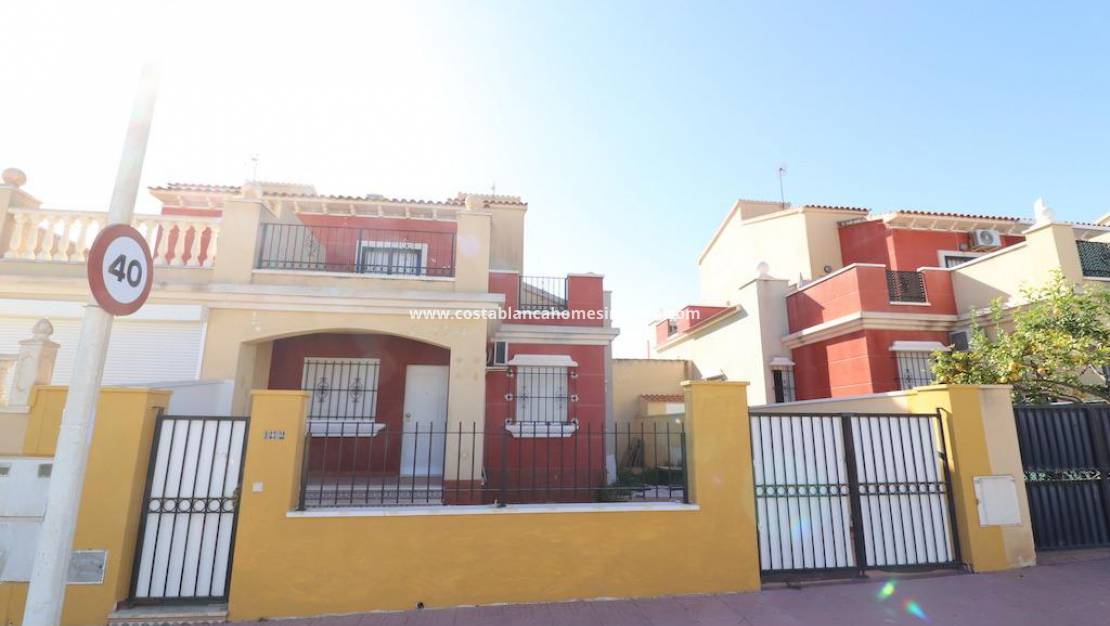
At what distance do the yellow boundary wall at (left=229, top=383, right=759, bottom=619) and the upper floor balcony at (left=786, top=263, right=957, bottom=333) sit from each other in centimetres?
812

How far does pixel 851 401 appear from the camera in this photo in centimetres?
741

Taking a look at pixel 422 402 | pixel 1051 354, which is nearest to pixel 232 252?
pixel 422 402

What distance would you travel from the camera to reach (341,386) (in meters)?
9.76

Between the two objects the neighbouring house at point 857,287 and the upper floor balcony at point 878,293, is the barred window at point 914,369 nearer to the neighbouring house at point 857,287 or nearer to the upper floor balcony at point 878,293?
the neighbouring house at point 857,287

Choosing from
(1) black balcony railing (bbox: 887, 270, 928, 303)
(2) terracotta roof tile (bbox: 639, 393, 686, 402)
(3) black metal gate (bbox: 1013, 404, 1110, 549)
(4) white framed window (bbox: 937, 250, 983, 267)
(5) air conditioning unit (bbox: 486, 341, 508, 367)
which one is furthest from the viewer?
(2) terracotta roof tile (bbox: 639, 393, 686, 402)

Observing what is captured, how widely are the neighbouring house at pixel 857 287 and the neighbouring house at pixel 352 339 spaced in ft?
17.5

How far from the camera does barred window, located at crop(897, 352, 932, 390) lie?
1080 centimetres

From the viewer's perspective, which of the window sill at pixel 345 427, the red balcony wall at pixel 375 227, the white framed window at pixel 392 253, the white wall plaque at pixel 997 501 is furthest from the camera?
the red balcony wall at pixel 375 227

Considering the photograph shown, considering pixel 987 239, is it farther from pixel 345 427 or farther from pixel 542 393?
pixel 345 427

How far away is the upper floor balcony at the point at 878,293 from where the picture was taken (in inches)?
440

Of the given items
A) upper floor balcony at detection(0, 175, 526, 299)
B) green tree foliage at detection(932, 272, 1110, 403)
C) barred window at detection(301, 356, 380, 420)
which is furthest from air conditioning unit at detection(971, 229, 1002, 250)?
barred window at detection(301, 356, 380, 420)

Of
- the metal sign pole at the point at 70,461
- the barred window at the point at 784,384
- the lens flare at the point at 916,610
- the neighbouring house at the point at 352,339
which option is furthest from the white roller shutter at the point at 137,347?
the barred window at the point at 784,384

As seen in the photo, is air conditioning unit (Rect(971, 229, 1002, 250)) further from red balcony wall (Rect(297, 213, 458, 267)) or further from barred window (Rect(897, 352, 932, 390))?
red balcony wall (Rect(297, 213, 458, 267))

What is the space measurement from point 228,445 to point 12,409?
184cm
